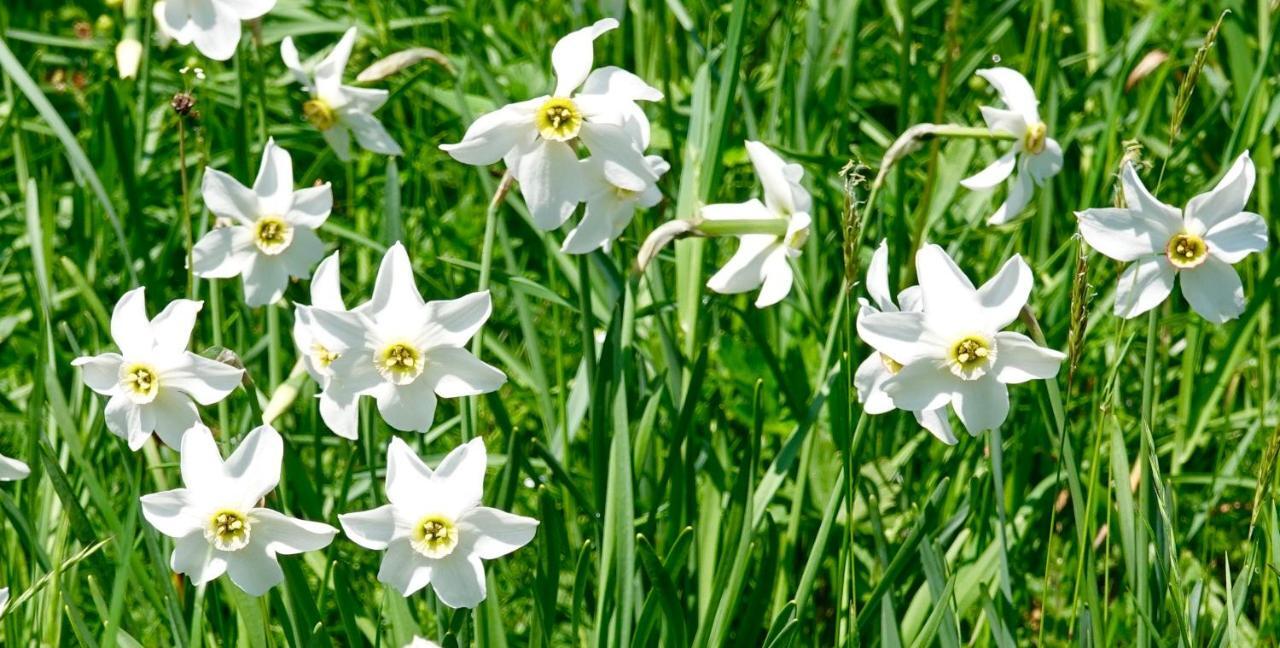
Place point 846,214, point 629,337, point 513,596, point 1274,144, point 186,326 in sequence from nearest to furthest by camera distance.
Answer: point 846,214
point 186,326
point 629,337
point 513,596
point 1274,144

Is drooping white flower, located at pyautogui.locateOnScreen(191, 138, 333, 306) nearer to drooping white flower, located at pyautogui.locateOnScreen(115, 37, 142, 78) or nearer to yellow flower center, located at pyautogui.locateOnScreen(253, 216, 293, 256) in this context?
yellow flower center, located at pyautogui.locateOnScreen(253, 216, 293, 256)

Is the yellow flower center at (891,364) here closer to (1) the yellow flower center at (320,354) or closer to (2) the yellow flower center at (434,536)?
(2) the yellow flower center at (434,536)

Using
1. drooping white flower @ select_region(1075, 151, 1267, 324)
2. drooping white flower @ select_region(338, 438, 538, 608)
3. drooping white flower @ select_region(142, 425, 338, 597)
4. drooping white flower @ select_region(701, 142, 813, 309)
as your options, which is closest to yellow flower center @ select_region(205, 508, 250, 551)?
drooping white flower @ select_region(142, 425, 338, 597)

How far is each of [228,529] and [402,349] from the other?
304mm

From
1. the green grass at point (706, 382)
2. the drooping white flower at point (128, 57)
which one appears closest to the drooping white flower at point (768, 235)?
the green grass at point (706, 382)

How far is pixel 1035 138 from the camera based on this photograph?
2.20 metres

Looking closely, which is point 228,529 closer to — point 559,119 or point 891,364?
point 559,119

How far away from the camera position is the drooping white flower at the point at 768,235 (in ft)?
6.58

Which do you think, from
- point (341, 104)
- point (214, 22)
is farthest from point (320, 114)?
point (214, 22)

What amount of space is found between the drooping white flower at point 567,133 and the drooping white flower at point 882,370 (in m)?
0.32

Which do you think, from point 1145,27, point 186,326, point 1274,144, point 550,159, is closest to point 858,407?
point 550,159

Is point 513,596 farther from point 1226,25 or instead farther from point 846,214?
point 1226,25

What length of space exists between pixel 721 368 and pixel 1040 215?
86 cm

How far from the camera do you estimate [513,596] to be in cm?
240
